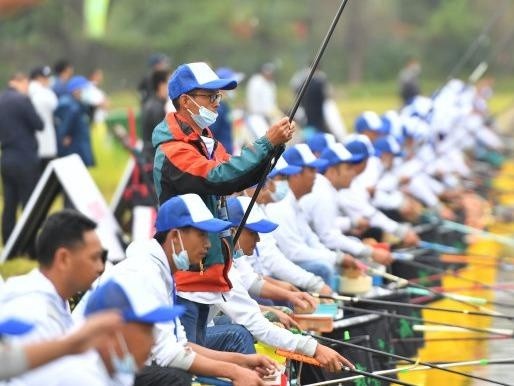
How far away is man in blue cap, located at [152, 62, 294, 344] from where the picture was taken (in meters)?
8.52

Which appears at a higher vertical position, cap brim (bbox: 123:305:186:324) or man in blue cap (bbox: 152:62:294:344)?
man in blue cap (bbox: 152:62:294:344)

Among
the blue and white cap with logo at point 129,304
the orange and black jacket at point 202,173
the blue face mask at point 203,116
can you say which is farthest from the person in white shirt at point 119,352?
the blue face mask at point 203,116

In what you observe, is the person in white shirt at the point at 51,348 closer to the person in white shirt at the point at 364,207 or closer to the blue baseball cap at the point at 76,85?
the person in white shirt at the point at 364,207

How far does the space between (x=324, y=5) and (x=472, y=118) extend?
24237mm

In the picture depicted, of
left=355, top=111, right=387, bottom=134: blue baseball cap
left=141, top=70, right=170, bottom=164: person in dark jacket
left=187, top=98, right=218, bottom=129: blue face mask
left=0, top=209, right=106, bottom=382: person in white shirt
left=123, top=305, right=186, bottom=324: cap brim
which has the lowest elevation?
left=123, top=305, right=186, bottom=324: cap brim

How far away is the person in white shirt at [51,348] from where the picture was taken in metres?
5.41

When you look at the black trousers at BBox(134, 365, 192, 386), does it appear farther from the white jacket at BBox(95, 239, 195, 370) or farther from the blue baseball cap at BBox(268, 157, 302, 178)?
the blue baseball cap at BBox(268, 157, 302, 178)

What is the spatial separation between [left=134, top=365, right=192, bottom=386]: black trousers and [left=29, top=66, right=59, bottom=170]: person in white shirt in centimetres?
874

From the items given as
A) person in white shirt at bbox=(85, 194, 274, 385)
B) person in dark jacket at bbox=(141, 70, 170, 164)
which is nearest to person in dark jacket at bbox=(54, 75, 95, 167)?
person in dark jacket at bbox=(141, 70, 170, 164)

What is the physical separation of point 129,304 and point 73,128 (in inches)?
445

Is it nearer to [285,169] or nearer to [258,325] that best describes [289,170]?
[285,169]

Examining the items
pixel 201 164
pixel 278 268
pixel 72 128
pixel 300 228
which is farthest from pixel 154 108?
pixel 201 164

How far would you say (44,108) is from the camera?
53.9ft

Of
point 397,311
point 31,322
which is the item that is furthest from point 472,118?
point 31,322
